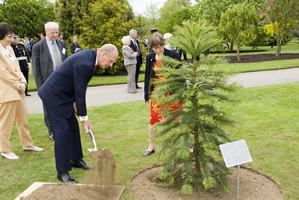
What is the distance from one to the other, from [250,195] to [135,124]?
392 centimetres

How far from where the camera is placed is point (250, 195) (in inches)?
148

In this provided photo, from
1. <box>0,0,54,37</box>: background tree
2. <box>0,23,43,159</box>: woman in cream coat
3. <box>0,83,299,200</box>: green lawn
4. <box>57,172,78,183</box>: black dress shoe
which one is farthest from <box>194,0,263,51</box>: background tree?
<box>57,172,78,183</box>: black dress shoe

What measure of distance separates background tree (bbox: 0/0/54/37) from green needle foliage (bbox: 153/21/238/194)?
143ft

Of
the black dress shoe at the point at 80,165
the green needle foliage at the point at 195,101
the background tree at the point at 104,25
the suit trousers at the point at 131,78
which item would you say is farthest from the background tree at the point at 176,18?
the green needle foliage at the point at 195,101

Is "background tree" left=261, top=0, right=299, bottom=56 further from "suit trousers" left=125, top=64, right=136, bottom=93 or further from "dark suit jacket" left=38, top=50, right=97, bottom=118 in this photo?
"dark suit jacket" left=38, top=50, right=97, bottom=118

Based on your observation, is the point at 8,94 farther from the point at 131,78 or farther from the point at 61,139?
the point at 131,78

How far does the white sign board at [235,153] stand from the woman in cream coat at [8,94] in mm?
3603

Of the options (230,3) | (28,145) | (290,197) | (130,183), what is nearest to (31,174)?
(28,145)

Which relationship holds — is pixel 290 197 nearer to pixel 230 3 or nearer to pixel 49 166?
pixel 49 166

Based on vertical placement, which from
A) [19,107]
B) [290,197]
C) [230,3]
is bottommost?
[290,197]

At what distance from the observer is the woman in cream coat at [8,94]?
4961 millimetres

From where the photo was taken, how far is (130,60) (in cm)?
1134

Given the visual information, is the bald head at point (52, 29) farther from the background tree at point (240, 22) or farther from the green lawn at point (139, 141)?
the background tree at point (240, 22)

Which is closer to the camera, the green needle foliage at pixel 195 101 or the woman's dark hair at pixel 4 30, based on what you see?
the green needle foliage at pixel 195 101
